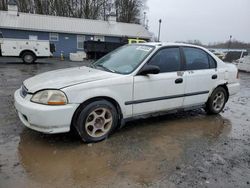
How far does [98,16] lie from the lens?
38500mm

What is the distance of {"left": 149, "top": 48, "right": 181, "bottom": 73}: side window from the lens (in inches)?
175

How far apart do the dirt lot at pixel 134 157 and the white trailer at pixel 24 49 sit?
12.3 meters

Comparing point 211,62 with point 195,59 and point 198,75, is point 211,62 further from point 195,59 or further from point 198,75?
point 198,75

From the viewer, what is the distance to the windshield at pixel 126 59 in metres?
4.27

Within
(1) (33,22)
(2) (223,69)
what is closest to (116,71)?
(2) (223,69)

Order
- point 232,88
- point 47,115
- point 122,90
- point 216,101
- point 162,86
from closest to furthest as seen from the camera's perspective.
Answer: point 47,115
point 122,90
point 162,86
point 216,101
point 232,88

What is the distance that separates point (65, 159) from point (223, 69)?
4051 mm

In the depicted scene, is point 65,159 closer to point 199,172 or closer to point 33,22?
point 199,172

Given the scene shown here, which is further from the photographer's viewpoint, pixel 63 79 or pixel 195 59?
pixel 195 59

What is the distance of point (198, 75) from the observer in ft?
16.2

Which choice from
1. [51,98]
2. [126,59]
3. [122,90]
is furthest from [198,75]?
[51,98]

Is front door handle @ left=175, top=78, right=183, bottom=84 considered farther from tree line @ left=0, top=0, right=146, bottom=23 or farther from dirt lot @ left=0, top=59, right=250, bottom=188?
tree line @ left=0, top=0, right=146, bottom=23

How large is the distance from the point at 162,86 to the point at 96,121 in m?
1.40

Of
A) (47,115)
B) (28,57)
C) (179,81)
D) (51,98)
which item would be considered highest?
(179,81)
